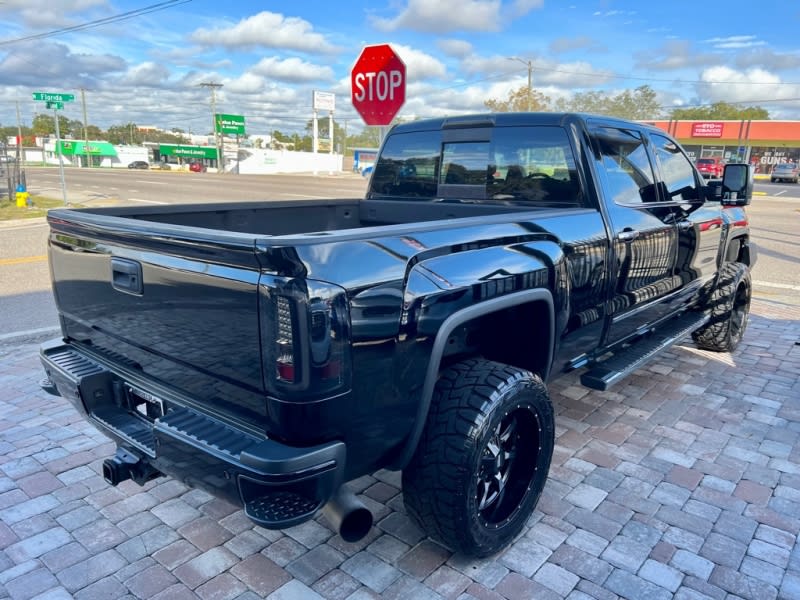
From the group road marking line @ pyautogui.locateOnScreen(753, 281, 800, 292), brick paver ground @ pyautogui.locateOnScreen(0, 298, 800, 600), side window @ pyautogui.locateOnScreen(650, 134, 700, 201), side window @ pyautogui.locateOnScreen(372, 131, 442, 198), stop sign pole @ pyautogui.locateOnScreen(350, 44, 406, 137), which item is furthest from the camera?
road marking line @ pyautogui.locateOnScreen(753, 281, 800, 292)

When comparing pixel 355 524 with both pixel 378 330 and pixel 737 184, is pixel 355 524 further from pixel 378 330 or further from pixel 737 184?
pixel 737 184

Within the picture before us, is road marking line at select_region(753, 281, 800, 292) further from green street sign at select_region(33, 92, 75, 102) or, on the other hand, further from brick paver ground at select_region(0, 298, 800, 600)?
green street sign at select_region(33, 92, 75, 102)

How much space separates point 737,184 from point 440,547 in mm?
3628

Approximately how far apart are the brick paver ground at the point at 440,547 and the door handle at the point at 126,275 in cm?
120

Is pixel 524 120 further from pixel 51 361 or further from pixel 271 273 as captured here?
pixel 51 361

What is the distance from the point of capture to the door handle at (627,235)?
11.1ft

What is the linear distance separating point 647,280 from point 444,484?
2.27m

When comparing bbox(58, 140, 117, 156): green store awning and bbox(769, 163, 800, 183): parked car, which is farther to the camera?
bbox(58, 140, 117, 156): green store awning

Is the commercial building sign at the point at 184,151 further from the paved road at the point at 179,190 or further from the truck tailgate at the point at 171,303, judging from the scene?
the truck tailgate at the point at 171,303

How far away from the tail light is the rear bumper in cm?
21

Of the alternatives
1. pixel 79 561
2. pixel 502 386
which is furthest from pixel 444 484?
pixel 79 561

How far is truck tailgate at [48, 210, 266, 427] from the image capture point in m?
1.91

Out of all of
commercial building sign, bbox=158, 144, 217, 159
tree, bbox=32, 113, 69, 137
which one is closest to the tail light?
commercial building sign, bbox=158, 144, 217, 159

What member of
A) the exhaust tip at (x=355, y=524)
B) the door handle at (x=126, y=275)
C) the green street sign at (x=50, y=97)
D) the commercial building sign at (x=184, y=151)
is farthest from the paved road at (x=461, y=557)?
the commercial building sign at (x=184, y=151)
